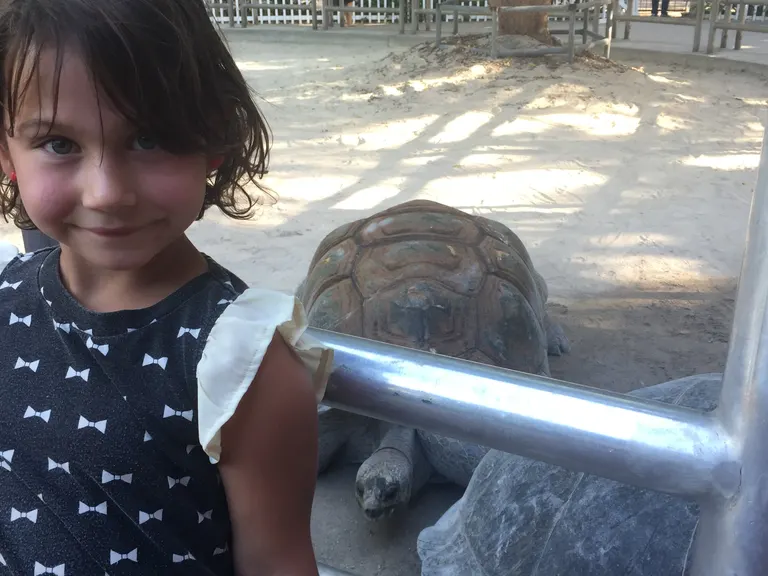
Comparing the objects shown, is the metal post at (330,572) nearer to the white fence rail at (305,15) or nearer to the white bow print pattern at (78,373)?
the white bow print pattern at (78,373)

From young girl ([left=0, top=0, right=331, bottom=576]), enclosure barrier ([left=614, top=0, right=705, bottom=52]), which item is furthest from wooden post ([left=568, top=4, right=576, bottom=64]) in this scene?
young girl ([left=0, top=0, right=331, bottom=576])

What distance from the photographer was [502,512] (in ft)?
4.57

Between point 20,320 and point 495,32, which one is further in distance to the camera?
point 495,32

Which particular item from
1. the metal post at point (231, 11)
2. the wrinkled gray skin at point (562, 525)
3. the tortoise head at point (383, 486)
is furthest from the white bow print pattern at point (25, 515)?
the metal post at point (231, 11)

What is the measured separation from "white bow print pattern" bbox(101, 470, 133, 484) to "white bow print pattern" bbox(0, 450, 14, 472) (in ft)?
0.36

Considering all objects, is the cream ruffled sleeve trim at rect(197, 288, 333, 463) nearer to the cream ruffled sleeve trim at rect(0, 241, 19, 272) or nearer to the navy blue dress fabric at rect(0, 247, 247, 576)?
the navy blue dress fabric at rect(0, 247, 247, 576)

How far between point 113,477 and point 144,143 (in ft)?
1.07

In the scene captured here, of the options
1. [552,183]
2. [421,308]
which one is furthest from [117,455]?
[552,183]

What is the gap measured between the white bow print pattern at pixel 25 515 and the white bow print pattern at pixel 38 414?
9 centimetres

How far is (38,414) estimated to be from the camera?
0.78 metres

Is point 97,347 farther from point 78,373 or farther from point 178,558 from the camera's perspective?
point 178,558

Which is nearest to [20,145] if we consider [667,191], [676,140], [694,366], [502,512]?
[502,512]

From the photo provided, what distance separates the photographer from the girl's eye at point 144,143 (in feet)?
2.28

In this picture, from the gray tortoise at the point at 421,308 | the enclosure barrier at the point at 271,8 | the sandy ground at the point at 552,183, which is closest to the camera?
the gray tortoise at the point at 421,308
